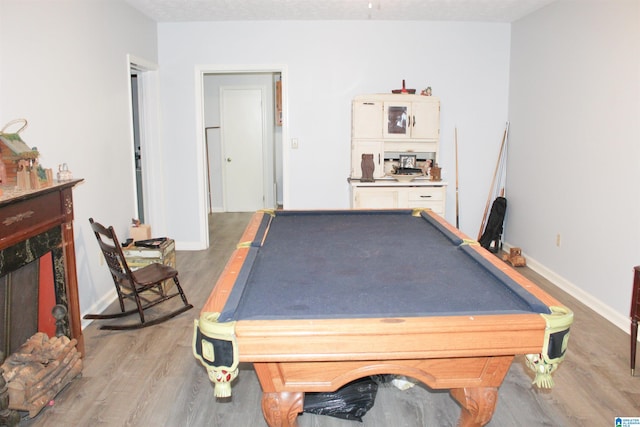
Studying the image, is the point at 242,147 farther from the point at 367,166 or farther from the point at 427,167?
the point at 427,167

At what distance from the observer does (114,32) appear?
4105 mm

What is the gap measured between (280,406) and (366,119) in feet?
12.7

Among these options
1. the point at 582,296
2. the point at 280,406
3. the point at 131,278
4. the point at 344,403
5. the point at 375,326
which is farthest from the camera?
the point at 582,296

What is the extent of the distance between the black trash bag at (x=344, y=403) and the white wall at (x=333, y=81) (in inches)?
127

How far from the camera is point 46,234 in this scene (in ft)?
8.66

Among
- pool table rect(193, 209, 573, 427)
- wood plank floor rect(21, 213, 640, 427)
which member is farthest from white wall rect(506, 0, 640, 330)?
pool table rect(193, 209, 573, 427)

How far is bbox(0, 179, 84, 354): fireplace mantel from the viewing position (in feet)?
7.56

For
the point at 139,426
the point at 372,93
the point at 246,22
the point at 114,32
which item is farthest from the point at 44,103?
the point at 372,93

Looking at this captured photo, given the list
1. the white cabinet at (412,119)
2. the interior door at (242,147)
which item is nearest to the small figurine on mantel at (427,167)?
the white cabinet at (412,119)

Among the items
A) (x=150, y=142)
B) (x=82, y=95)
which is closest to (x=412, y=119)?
(x=150, y=142)

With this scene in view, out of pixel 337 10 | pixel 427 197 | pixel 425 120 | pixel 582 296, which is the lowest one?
pixel 582 296

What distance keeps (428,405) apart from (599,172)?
234 centimetres

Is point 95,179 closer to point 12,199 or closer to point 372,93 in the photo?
point 12,199

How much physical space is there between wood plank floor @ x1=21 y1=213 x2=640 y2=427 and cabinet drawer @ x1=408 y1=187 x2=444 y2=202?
82.3 inches
